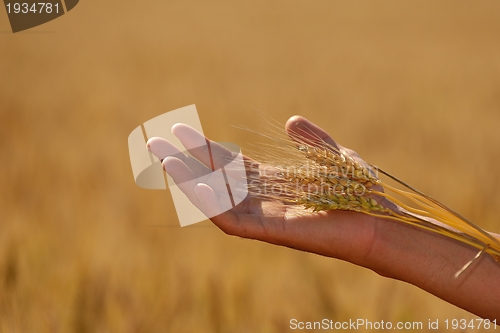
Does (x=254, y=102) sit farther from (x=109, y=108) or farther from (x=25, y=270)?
(x=25, y=270)

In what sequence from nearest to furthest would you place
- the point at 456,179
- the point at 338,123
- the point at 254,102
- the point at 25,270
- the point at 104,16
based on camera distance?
1. the point at 25,270
2. the point at 456,179
3. the point at 338,123
4. the point at 254,102
5. the point at 104,16

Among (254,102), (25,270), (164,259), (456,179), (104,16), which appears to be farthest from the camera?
(104,16)

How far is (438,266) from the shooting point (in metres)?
1.37

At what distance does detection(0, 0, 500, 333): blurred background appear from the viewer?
1.92m

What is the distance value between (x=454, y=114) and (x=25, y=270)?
10.3ft

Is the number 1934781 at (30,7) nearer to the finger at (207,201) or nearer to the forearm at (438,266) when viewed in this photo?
the finger at (207,201)

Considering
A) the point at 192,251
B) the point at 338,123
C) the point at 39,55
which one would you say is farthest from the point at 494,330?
the point at 39,55

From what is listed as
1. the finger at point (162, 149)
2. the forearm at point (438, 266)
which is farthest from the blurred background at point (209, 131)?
the finger at point (162, 149)

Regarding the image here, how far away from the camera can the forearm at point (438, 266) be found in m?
1.30

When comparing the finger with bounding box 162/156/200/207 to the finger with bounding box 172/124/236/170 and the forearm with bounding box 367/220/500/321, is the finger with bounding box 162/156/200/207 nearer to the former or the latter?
the finger with bounding box 172/124/236/170

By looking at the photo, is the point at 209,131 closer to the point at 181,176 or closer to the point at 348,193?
the point at 181,176

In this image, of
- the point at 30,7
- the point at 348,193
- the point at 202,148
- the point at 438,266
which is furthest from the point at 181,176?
the point at 30,7

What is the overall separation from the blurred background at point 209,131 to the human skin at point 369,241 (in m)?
0.53

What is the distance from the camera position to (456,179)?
9.87ft
